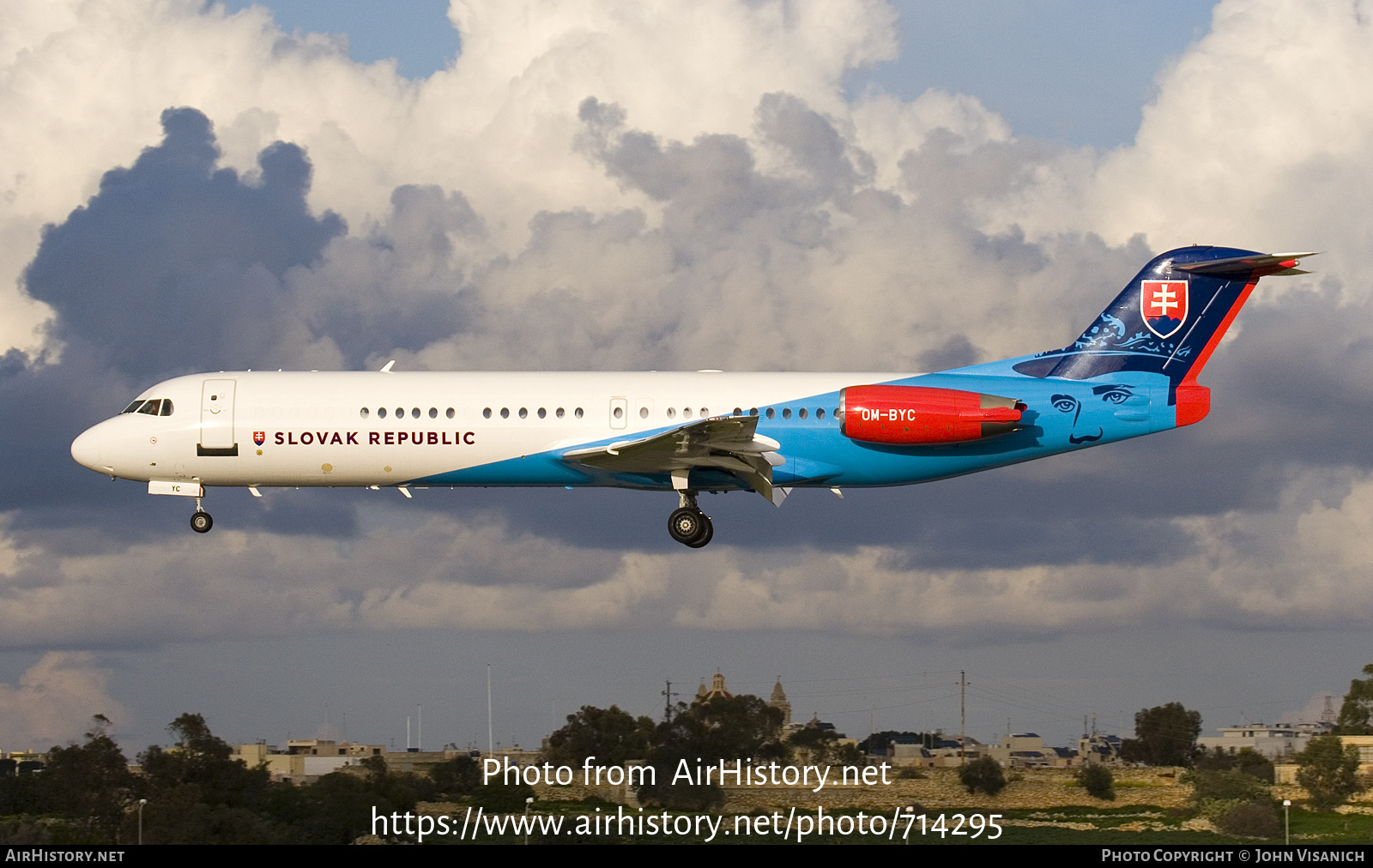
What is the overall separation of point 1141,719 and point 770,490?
26.1 m

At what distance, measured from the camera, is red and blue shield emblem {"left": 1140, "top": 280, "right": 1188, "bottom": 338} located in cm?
4059

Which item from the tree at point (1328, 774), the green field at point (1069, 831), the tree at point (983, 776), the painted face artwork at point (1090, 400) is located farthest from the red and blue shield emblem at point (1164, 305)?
the tree at point (1328, 774)

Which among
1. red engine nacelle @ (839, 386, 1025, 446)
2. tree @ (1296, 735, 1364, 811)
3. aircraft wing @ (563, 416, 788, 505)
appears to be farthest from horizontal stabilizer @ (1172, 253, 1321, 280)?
tree @ (1296, 735, 1364, 811)

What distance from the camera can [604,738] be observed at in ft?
145

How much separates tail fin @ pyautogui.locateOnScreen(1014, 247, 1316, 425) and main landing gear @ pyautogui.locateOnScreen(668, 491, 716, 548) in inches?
347

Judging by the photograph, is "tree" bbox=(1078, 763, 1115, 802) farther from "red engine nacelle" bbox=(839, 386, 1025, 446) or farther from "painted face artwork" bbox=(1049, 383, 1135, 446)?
"red engine nacelle" bbox=(839, 386, 1025, 446)

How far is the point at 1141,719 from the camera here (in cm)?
5912

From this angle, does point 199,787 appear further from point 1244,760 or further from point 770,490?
point 1244,760

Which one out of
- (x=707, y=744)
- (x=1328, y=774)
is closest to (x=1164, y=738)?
(x=1328, y=774)

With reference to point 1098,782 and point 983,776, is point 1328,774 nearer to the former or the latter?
point 1098,782

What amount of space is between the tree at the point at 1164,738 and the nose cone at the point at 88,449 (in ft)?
112

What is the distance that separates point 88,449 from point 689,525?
49.3 ft

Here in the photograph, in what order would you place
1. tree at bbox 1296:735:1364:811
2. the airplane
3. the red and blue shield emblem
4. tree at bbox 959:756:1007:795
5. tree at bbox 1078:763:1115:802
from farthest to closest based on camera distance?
tree at bbox 1296:735:1364:811 < tree at bbox 1078:763:1115:802 < tree at bbox 959:756:1007:795 < the red and blue shield emblem < the airplane
